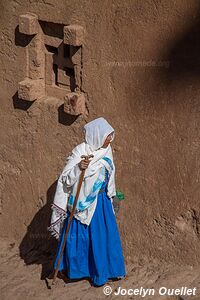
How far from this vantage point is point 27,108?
23.6ft

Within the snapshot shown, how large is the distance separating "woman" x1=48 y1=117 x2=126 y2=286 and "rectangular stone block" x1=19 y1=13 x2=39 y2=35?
114cm

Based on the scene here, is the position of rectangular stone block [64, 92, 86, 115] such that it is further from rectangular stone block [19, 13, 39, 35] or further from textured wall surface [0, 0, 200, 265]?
rectangular stone block [19, 13, 39, 35]

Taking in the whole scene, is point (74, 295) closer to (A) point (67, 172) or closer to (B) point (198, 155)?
(A) point (67, 172)

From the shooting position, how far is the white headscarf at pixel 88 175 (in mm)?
6238

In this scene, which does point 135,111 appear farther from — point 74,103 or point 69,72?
point 69,72

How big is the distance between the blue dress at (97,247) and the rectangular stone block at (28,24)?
148 centimetres

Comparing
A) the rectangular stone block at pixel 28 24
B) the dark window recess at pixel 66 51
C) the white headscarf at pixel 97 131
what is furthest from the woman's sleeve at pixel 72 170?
the rectangular stone block at pixel 28 24

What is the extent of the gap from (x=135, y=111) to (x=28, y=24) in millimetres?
1227

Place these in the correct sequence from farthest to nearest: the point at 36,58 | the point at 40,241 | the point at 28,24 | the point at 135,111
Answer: the point at 40,241, the point at 36,58, the point at 28,24, the point at 135,111

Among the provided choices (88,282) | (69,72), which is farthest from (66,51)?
(88,282)

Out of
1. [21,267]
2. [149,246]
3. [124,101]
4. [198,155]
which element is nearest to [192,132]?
[198,155]

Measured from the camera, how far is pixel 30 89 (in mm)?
7016

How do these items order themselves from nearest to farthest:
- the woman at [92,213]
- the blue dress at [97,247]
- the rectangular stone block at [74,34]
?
1. the woman at [92,213]
2. the blue dress at [97,247]
3. the rectangular stone block at [74,34]

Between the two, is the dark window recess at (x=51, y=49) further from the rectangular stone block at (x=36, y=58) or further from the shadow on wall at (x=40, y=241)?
the shadow on wall at (x=40, y=241)
